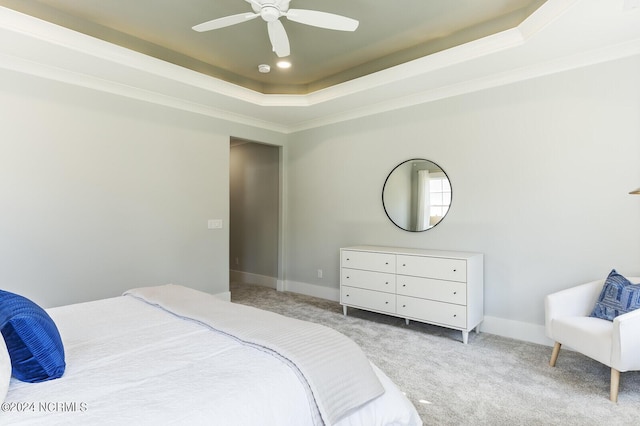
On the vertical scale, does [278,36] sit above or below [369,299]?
above

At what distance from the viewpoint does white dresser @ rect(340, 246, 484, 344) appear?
3.27 metres

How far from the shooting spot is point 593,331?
93.6 inches

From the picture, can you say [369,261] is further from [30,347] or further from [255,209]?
[30,347]

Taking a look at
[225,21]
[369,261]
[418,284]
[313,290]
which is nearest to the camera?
[225,21]

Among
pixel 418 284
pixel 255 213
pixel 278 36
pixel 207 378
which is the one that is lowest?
pixel 418 284

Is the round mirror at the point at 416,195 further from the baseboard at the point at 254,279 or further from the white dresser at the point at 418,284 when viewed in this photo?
the baseboard at the point at 254,279

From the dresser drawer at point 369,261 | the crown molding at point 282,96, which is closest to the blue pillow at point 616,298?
the dresser drawer at point 369,261

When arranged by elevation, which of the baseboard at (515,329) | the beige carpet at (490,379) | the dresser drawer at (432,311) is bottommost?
the beige carpet at (490,379)

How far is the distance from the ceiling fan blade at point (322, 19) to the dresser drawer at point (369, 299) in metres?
2.58

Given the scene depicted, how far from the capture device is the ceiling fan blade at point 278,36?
2481 millimetres

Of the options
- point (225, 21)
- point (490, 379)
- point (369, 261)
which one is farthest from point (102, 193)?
point (490, 379)

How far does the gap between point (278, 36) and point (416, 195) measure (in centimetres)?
231

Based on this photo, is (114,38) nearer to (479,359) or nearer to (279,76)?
(279,76)

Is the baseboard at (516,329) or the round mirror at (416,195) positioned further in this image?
the round mirror at (416,195)
